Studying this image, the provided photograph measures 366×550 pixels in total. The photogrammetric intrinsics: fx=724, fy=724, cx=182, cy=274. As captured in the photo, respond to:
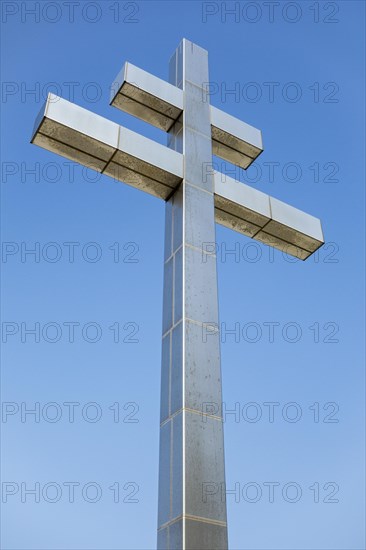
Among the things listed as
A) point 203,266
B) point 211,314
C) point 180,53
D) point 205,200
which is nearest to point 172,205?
point 205,200

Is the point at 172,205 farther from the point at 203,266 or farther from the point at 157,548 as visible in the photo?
the point at 157,548

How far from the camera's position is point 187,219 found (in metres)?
6.32

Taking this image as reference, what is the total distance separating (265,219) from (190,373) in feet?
7.87

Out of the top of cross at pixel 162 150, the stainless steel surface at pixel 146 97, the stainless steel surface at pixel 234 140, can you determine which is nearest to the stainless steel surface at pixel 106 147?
the top of cross at pixel 162 150

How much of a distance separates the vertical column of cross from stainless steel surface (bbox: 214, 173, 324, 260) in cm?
32

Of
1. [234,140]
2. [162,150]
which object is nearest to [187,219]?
[162,150]

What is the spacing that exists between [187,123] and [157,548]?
13.5 ft

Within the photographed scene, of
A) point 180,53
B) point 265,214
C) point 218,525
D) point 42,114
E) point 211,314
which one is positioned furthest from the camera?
point 180,53

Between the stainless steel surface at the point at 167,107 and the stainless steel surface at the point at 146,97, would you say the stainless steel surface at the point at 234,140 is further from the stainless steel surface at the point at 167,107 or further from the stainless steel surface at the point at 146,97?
the stainless steel surface at the point at 146,97

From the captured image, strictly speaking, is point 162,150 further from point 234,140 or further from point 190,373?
point 190,373

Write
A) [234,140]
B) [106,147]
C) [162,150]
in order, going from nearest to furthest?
[106,147], [162,150], [234,140]

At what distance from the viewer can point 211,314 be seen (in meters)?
5.84

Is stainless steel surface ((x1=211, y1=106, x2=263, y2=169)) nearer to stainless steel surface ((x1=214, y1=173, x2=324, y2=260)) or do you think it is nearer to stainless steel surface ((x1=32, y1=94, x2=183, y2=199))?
stainless steel surface ((x1=214, y1=173, x2=324, y2=260))

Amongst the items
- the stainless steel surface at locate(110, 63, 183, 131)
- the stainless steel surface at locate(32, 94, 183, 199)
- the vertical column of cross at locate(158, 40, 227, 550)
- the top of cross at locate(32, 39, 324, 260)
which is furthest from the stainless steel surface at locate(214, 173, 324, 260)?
the stainless steel surface at locate(110, 63, 183, 131)
